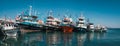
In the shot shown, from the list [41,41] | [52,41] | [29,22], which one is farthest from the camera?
[29,22]

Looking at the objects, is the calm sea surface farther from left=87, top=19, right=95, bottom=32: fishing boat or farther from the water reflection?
left=87, top=19, right=95, bottom=32: fishing boat

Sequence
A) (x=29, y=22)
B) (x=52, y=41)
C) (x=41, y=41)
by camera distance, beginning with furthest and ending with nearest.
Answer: (x=29, y=22)
(x=52, y=41)
(x=41, y=41)

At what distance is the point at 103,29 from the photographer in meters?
152

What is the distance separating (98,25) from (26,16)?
4719 centimetres

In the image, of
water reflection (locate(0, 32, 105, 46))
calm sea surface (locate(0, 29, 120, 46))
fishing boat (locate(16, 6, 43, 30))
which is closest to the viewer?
water reflection (locate(0, 32, 105, 46))

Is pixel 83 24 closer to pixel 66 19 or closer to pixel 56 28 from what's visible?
pixel 66 19

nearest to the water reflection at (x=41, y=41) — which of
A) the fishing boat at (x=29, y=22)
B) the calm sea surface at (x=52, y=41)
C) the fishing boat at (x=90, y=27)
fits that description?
the calm sea surface at (x=52, y=41)

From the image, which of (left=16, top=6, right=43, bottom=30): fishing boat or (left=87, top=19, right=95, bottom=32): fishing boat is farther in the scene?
(left=87, top=19, right=95, bottom=32): fishing boat

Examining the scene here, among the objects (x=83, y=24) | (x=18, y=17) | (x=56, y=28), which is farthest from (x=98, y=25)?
(x=18, y=17)

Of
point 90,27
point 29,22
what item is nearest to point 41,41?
point 29,22

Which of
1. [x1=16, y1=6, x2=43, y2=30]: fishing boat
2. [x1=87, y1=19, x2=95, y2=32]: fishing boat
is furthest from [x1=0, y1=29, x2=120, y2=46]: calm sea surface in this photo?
[x1=87, y1=19, x2=95, y2=32]: fishing boat

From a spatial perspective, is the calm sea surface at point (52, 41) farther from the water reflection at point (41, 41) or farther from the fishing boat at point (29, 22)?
the fishing boat at point (29, 22)

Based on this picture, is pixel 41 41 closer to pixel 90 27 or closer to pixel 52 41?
pixel 52 41

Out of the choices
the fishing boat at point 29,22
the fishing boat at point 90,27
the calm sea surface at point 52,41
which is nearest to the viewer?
the calm sea surface at point 52,41
